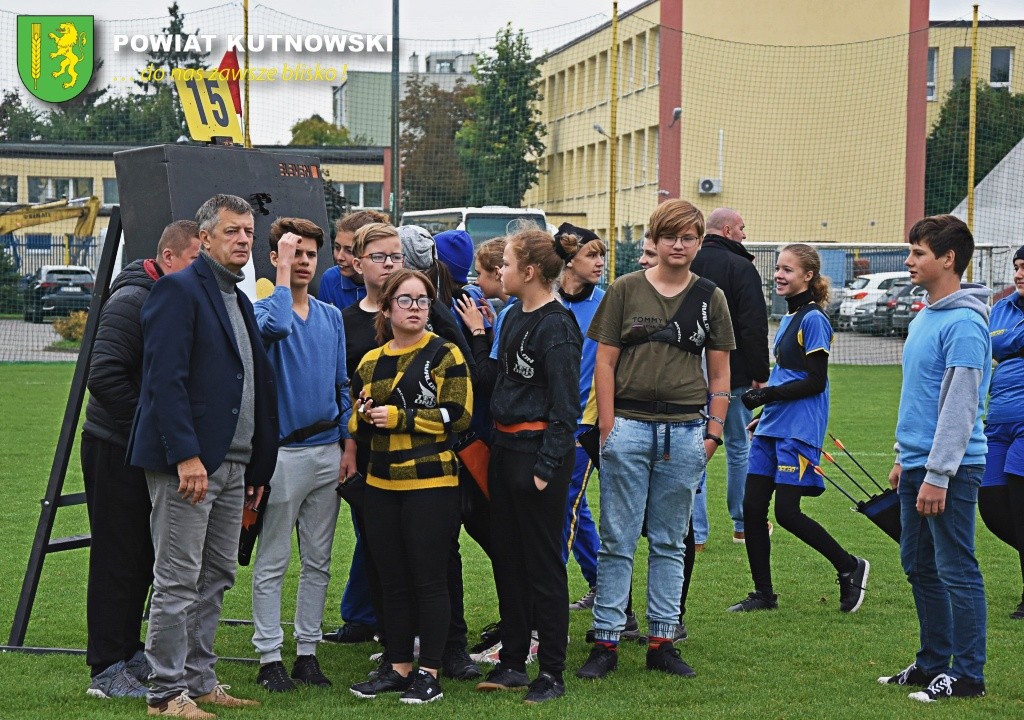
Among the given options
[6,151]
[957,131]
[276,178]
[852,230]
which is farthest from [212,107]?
[852,230]

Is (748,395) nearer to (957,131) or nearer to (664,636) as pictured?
(664,636)

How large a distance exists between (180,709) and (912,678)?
2756mm

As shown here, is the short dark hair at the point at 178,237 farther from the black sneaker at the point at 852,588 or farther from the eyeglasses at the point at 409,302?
the black sneaker at the point at 852,588

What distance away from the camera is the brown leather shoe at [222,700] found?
456cm

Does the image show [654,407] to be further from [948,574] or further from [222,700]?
→ [222,700]

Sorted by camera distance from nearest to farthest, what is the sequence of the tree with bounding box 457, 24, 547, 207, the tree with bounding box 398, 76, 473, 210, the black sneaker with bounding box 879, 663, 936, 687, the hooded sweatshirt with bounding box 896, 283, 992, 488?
the hooded sweatshirt with bounding box 896, 283, 992, 488 → the black sneaker with bounding box 879, 663, 936, 687 → the tree with bounding box 398, 76, 473, 210 → the tree with bounding box 457, 24, 547, 207

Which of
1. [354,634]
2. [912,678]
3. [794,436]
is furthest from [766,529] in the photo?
[354,634]

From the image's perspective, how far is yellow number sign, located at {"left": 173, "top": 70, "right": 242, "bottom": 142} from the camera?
22.6ft

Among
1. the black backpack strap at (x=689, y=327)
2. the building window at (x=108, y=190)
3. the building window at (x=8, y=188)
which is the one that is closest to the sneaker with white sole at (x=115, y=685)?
the black backpack strap at (x=689, y=327)

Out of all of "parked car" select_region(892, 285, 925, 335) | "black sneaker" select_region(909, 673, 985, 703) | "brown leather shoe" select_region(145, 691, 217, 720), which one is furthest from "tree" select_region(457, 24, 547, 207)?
"brown leather shoe" select_region(145, 691, 217, 720)

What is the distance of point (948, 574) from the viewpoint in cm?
469

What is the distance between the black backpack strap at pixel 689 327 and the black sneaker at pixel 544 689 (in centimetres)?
132

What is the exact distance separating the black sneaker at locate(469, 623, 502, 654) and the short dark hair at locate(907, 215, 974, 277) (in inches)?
93.7

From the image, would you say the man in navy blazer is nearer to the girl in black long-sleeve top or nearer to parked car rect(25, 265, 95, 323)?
the girl in black long-sleeve top
